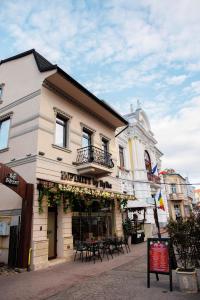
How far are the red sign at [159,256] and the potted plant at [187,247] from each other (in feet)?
0.89

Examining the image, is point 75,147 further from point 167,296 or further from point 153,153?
point 153,153

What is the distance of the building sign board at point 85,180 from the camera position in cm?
1140

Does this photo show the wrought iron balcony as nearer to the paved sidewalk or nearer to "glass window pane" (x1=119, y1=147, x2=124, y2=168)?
"glass window pane" (x1=119, y1=147, x2=124, y2=168)

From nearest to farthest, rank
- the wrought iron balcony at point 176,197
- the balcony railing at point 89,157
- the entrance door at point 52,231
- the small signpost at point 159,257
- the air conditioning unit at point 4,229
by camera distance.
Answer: the small signpost at point 159,257 < the air conditioning unit at point 4,229 < the entrance door at point 52,231 < the balcony railing at point 89,157 < the wrought iron balcony at point 176,197

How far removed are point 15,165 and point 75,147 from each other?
323cm

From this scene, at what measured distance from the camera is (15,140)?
37.3 feet

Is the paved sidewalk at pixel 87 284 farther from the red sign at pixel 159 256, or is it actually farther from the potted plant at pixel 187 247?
the red sign at pixel 159 256

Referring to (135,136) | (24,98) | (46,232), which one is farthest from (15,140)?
(135,136)

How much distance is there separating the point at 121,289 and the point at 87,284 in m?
1.13

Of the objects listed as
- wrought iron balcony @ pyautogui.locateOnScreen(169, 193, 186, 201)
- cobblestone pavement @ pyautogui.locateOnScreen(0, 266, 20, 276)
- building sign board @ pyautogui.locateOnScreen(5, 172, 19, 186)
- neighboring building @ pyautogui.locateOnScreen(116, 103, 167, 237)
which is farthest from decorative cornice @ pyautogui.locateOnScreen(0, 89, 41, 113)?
wrought iron balcony @ pyautogui.locateOnScreen(169, 193, 186, 201)

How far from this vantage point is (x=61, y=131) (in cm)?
1225

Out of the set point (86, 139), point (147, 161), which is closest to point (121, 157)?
point (147, 161)

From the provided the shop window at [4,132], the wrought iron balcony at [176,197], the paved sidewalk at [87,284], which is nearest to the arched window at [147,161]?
the wrought iron balcony at [176,197]

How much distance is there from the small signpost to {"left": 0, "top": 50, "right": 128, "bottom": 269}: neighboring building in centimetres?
467
